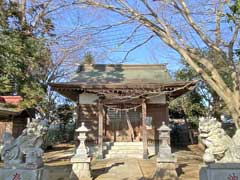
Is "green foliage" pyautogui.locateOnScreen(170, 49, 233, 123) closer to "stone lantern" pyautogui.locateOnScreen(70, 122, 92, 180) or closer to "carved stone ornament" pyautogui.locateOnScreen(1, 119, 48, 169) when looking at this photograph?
"stone lantern" pyautogui.locateOnScreen(70, 122, 92, 180)

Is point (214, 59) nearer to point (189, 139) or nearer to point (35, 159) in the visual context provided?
point (35, 159)

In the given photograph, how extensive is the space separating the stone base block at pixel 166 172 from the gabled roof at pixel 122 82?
2497mm

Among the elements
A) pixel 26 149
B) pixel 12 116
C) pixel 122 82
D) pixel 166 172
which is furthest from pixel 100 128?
pixel 26 149

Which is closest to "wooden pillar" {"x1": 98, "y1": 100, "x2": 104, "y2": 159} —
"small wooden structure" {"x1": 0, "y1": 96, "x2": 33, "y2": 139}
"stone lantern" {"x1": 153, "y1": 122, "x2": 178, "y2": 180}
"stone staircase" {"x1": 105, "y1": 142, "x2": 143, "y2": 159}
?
"stone staircase" {"x1": 105, "y1": 142, "x2": 143, "y2": 159}

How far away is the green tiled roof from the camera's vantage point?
16672 millimetres

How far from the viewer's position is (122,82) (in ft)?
51.8

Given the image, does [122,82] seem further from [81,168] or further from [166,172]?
[166,172]

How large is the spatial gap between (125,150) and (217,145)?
9824 mm

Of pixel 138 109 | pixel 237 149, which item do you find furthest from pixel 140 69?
pixel 237 149

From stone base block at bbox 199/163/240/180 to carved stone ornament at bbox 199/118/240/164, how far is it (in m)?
0.09

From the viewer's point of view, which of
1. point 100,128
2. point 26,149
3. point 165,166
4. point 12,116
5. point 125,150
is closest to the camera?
point 26,149

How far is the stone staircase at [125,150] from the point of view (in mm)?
14805

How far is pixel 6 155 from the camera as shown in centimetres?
594

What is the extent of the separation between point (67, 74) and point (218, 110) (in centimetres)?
1199
